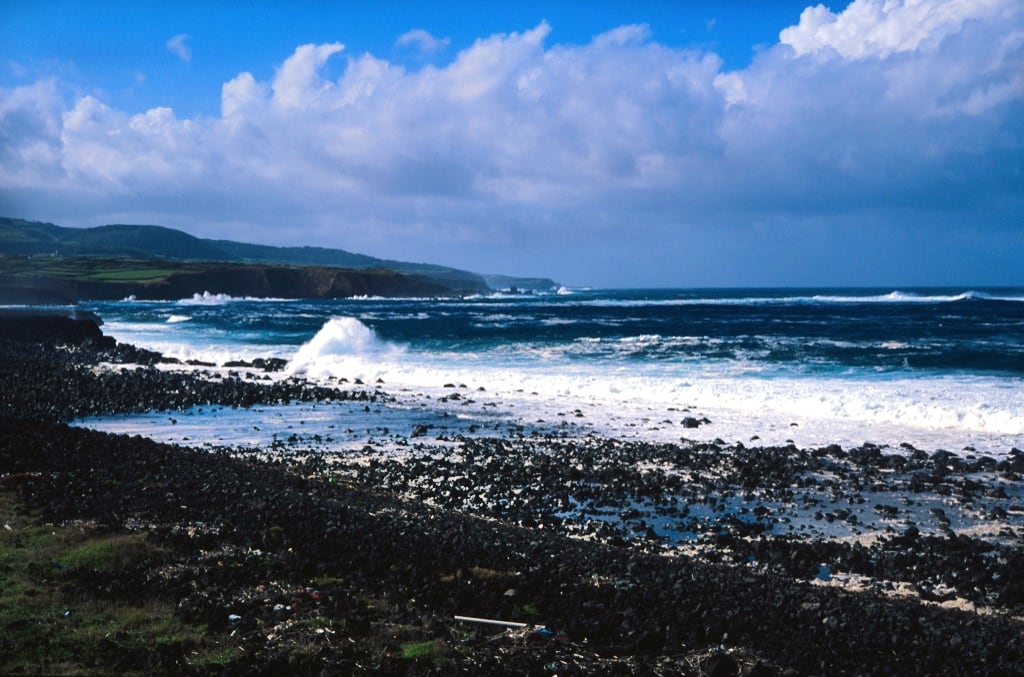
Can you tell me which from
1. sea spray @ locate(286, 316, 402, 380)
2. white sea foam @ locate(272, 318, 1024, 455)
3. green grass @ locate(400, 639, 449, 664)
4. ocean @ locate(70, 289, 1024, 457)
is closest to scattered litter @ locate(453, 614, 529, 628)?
green grass @ locate(400, 639, 449, 664)

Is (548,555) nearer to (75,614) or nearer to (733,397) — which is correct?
(75,614)

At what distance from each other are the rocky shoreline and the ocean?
265 cm

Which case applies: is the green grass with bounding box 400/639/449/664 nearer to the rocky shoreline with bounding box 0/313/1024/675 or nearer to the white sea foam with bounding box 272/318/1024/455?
the rocky shoreline with bounding box 0/313/1024/675

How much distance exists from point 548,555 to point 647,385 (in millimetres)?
16996

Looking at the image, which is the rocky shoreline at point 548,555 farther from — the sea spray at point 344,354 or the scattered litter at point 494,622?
the sea spray at point 344,354

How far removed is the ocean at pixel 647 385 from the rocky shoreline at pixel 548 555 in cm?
265

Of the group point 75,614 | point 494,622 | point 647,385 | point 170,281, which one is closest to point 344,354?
point 647,385

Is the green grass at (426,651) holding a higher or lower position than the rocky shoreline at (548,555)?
higher

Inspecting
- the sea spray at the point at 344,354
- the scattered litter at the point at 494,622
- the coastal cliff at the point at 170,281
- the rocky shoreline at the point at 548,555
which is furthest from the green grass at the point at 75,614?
the coastal cliff at the point at 170,281

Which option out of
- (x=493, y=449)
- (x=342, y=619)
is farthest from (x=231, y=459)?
(x=342, y=619)

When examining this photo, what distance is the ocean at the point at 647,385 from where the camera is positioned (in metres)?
17.3

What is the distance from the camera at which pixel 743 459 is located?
1429cm

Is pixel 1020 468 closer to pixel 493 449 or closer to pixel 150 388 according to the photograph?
pixel 493 449

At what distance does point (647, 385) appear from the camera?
24453 mm
